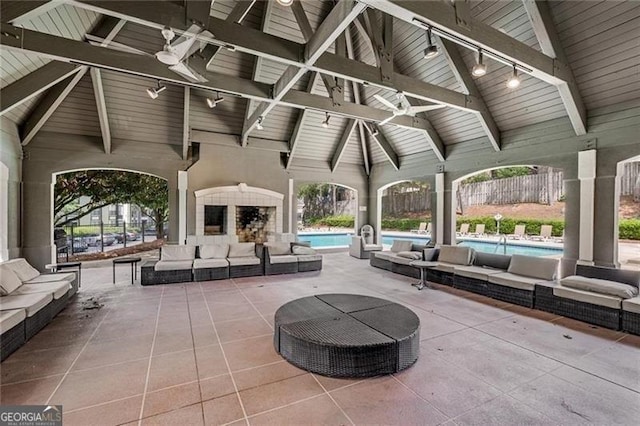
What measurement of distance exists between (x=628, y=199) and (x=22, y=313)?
18122 millimetres

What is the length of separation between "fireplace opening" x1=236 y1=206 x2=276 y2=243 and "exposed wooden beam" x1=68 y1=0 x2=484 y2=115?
5478 millimetres

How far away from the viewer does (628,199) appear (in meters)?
11.9

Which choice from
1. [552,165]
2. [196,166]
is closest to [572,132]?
[552,165]

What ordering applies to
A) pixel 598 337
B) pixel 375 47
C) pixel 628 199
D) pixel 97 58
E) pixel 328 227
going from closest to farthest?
pixel 598 337 < pixel 97 58 < pixel 375 47 < pixel 628 199 < pixel 328 227

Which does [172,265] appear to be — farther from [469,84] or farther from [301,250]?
[469,84]

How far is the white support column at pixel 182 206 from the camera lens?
7965mm

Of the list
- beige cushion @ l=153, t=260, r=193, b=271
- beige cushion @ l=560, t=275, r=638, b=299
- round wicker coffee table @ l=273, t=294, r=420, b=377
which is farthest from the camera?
beige cushion @ l=153, t=260, r=193, b=271

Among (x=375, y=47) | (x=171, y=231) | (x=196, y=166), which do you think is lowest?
(x=171, y=231)

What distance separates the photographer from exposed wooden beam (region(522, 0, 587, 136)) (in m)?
4.49

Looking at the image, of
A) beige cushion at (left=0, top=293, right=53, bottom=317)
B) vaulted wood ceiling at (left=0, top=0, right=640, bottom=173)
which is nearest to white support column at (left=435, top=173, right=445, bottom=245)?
vaulted wood ceiling at (left=0, top=0, right=640, bottom=173)

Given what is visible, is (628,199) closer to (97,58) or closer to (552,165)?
(552,165)

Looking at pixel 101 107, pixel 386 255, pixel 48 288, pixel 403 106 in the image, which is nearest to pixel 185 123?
pixel 101 107

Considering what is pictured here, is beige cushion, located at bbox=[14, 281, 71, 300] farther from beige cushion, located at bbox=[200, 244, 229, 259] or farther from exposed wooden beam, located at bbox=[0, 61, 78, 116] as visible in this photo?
exposed wooden beam, located at bbox=[0, 61, 78, 116]

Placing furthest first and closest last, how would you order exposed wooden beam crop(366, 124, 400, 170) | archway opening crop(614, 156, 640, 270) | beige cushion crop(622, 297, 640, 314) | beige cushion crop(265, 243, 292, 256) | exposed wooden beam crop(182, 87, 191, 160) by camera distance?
1. archway opening crop(614, 156, 640, 270)
2. exposed wooden beam crop(366, 124, 400, 170)
3. beige cushion crop(265, 243, 292, 256)
4. exposed wooden beam crop(182, 87, 191, 160)
5. beige cushion crop(622, 297, 640, 314)
